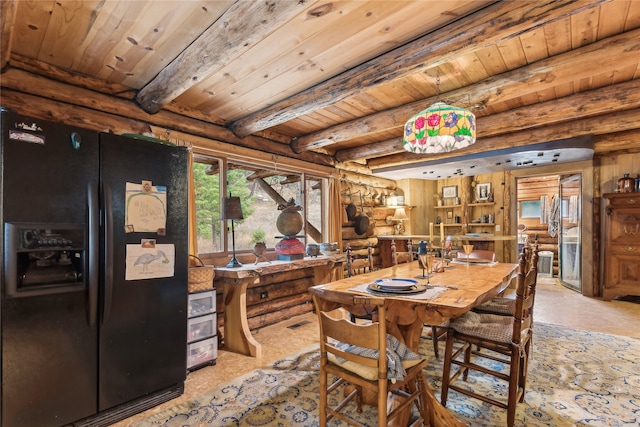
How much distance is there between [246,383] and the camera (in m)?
2.40

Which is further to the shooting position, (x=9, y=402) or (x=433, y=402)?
(x=433, y=402)

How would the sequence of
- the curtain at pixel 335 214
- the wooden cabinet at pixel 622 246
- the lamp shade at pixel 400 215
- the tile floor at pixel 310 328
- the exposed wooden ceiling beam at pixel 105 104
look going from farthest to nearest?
A: the lamp shade at pixel 400 215, the curtain at pixel 335 214, the wooden cabinet at pixel 622 246, the tile floor at pixel 310 328, the exposed wooden ceiling beam at pixel 105 104

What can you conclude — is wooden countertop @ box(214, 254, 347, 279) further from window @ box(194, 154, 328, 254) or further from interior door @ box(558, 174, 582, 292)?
interior door @ box(558, 174, 582, 292)

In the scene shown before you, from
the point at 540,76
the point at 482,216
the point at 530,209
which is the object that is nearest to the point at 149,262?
the point at 540,76

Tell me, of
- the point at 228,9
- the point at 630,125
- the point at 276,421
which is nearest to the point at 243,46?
the point at 228,9

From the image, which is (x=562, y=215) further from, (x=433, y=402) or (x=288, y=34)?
(x=288, y=34)

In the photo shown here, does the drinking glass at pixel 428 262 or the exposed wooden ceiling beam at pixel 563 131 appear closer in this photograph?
the drinking glass at pixel 428 262

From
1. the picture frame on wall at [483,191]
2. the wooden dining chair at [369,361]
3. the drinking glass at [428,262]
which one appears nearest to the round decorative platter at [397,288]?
the wooden dining chair at [369,361]

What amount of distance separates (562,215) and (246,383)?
6.41 meters

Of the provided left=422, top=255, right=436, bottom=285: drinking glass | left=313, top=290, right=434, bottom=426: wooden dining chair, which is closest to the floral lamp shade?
left=422, top=255, right=436, bottom=285: drinking glass

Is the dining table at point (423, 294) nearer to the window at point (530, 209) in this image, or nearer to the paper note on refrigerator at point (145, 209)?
the paper note on refrigerator at point (145, 209)

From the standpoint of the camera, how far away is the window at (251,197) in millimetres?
3457

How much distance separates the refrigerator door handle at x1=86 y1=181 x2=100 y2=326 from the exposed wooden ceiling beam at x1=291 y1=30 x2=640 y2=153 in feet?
8.92

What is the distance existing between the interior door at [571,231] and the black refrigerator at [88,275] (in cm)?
626
